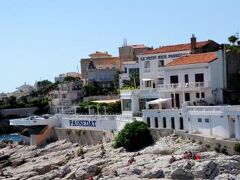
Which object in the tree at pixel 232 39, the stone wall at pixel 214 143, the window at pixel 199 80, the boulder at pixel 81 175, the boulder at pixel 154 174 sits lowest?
the boulder at pixel 81 175

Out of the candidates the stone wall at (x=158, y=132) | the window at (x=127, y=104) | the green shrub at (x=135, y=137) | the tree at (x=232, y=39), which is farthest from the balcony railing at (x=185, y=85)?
the tree at (x=232, y=39)

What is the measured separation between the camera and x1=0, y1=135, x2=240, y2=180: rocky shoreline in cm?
3775

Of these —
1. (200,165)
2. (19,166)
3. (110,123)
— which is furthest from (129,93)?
(200,165)

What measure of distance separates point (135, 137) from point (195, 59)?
9.01m

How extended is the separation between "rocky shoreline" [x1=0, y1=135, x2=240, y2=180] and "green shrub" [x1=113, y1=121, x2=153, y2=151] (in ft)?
2.53

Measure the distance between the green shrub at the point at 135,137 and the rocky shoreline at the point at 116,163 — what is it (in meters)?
0.77

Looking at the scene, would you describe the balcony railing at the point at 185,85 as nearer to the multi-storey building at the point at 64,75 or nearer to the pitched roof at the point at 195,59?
the pitched roof at the point at 195,59

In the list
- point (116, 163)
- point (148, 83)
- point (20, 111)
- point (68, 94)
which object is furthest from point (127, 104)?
point (20, 111)

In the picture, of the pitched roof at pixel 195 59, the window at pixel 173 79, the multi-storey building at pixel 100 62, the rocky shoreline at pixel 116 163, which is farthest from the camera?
the multi-storey building at pixel 100 62

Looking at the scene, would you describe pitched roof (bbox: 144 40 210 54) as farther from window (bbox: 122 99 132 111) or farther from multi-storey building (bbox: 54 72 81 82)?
multi-storey building (bbox: 54 72 81 82)

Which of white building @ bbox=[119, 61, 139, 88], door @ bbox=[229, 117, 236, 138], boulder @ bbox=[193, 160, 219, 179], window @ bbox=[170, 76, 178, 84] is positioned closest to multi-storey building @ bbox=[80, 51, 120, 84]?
white building @ bbox=[119, 61, 139, 88]

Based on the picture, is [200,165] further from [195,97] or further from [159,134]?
[195,97]

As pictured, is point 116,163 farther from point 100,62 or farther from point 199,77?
point 100,62

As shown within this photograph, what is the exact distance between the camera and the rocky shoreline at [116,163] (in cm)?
3775
